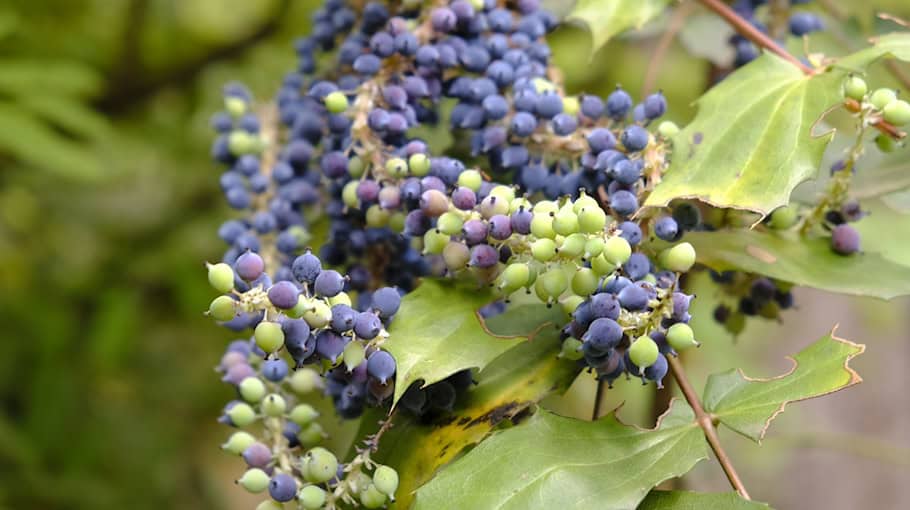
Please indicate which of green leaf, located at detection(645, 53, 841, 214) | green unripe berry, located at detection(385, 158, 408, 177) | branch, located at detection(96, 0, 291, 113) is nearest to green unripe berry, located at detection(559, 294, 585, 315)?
green leaf, located at detection(645, 53, 841, 214)

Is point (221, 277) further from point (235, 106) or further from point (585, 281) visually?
point (235, 106)

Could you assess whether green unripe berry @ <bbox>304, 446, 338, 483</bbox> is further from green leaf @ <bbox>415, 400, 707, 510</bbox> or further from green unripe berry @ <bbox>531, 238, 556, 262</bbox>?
green unripe berry @ <bbox>531, 238, 556, 262</bbox>

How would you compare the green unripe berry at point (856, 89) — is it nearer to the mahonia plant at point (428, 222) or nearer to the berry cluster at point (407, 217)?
the mahonia plant at point (428, 222)

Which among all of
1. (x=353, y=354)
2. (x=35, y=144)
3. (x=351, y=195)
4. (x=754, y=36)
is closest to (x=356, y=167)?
(x=351, y=195)

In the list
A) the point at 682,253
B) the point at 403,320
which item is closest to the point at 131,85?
the point at 403,320

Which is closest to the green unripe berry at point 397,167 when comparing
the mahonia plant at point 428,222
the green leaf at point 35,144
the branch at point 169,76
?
the mahonia plant at point 428,222

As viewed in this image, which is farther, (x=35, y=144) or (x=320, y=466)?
(x=35, y=144)

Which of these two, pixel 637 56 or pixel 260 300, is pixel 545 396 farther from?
pixel 637 56
